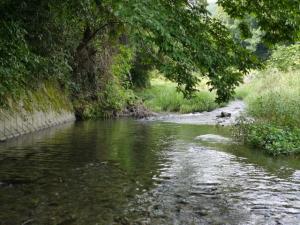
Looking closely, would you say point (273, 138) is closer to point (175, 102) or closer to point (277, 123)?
point (277, 123)

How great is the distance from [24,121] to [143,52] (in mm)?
8150

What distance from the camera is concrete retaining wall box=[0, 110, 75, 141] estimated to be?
13.8 meters

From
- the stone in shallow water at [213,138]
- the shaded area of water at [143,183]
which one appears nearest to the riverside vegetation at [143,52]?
the stone in shallow water at [213,138]

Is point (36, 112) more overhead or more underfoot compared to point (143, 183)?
more overhead

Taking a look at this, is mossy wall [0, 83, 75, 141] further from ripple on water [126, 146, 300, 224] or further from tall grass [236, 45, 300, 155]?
tall grass [236, 45, 300, 155]

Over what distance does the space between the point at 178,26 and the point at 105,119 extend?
17299mm

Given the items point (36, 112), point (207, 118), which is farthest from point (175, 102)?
point (36, 112)

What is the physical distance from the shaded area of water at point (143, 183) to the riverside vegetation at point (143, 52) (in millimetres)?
1574

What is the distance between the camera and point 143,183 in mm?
8484

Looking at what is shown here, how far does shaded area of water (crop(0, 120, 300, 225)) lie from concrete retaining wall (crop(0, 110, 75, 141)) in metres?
0.70

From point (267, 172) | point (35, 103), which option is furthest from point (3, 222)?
point (35, 103)

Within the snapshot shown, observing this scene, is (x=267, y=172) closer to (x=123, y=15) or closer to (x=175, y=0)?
(x=175, y=0)

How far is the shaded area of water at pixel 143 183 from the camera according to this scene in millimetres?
6555

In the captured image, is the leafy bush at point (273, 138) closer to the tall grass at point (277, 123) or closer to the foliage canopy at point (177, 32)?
the tall grass at point (277, 123)
